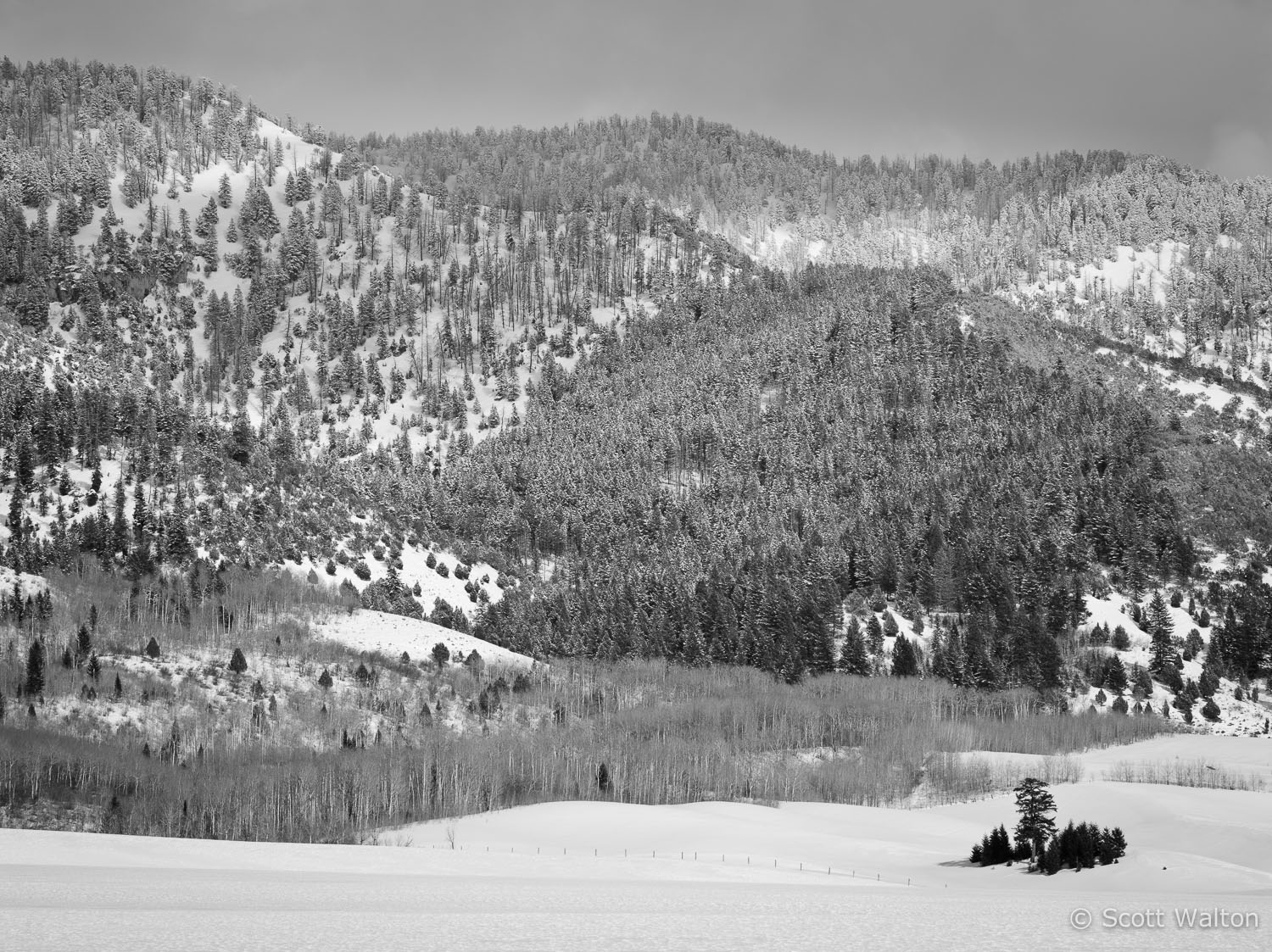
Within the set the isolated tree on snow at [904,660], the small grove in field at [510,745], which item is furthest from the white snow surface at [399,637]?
the isolated tree on snow at [904,660]

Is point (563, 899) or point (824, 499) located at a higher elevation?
point (824, 499)

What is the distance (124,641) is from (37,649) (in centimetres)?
1063

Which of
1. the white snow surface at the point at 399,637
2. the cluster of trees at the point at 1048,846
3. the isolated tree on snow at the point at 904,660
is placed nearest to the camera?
the cluster of trees at the point at 1048,846

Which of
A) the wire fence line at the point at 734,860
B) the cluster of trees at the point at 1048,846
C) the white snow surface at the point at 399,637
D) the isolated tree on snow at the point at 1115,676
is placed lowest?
the wire fence line at the point at 734,860

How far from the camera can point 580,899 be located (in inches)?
722

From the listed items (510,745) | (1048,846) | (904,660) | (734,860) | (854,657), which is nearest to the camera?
(1048,846)

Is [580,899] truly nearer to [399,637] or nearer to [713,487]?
[399,637]

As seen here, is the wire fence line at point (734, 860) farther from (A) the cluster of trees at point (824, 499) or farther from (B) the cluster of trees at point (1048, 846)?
(A) the cluster of trees at point (824, 499)

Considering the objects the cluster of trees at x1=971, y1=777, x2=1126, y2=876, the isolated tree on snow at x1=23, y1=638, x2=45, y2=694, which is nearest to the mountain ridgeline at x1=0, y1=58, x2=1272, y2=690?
the isolated tree on snow at x1=23, y1=638, x2=45, y2=694

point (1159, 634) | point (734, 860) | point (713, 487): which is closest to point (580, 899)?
point (734, 860)

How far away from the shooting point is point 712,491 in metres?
163

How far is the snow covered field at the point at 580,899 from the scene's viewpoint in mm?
12992

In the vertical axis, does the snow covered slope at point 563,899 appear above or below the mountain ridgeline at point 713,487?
below

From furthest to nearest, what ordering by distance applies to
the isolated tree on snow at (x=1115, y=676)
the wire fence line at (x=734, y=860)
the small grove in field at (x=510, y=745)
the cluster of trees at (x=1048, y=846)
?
the isolated tree on snow at (x=1115, y=676), the small grove in field at (x=510, y=745), the wire fence line at (x=734, y=860), the cluster of trees at (x=1048, y=846)
